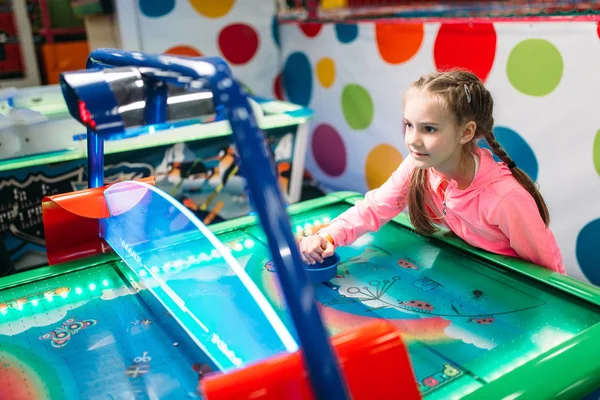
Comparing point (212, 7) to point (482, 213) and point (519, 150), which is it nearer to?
A: point (519, 150)

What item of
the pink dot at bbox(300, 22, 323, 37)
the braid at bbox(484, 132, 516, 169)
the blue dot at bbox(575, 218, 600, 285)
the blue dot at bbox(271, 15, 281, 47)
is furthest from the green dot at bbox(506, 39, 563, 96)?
→ the blue dot at bbox(271, 15, 281, 47)

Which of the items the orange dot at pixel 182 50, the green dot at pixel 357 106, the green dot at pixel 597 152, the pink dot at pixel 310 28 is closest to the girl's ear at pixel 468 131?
the green dot at pixel 597 152

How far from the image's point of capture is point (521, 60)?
4.95 ft

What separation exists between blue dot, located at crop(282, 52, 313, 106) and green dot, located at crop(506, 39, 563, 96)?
1.12m

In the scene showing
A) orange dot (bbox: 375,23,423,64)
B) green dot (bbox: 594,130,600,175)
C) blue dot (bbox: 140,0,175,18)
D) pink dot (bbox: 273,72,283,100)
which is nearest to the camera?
green dot (bbox: 594,130,600,175)

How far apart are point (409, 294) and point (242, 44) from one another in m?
1.93

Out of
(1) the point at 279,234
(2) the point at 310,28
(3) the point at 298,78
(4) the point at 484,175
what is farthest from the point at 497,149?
(3) the point at 298,78

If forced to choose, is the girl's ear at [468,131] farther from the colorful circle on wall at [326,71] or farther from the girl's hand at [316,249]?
the colorful circle on wall at [326,71]

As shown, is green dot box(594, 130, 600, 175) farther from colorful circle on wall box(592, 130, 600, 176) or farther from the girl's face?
the girl's face

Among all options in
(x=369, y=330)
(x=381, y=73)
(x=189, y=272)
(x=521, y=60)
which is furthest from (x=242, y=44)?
(x=369, y=330)

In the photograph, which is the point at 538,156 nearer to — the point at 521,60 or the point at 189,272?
the point at 521,60

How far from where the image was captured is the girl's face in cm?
93

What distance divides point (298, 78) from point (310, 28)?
262 millimetres

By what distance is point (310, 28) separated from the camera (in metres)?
2.39
